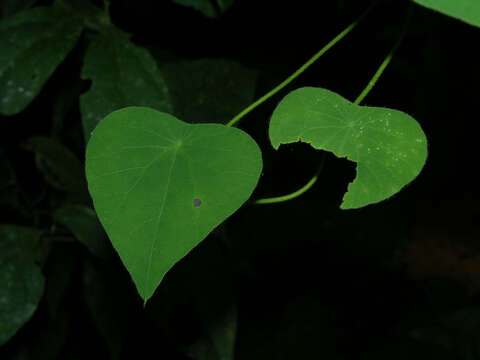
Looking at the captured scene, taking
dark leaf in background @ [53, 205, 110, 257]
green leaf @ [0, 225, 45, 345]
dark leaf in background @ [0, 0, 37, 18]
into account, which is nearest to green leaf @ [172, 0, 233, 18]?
dark leaf in background @ [0, 0, 37, 18]

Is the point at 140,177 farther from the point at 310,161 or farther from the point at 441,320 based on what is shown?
the point at 310,161

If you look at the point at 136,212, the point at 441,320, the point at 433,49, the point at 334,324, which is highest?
the point at 136,212

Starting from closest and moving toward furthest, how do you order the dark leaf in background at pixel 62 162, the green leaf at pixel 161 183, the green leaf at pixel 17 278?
the green leaf at pixel 161 183 < the green leaf at pixel 17 278 < the dark leaf in background at pixel 62 162

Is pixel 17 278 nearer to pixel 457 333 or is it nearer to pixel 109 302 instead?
pixel 109 302

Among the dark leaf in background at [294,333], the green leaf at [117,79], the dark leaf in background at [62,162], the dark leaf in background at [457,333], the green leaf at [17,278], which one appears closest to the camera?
the green leaf at [117,79]

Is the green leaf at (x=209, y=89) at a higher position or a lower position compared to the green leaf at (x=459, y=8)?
lower

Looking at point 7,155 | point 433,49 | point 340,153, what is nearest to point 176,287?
point 7,155

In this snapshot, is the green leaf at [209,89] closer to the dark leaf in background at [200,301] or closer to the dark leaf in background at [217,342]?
the dark leaf in background at [200,301]

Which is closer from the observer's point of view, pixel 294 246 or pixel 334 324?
pixel 334 324

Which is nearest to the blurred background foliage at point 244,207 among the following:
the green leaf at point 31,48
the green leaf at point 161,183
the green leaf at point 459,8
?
the green leaf at point 31,48
